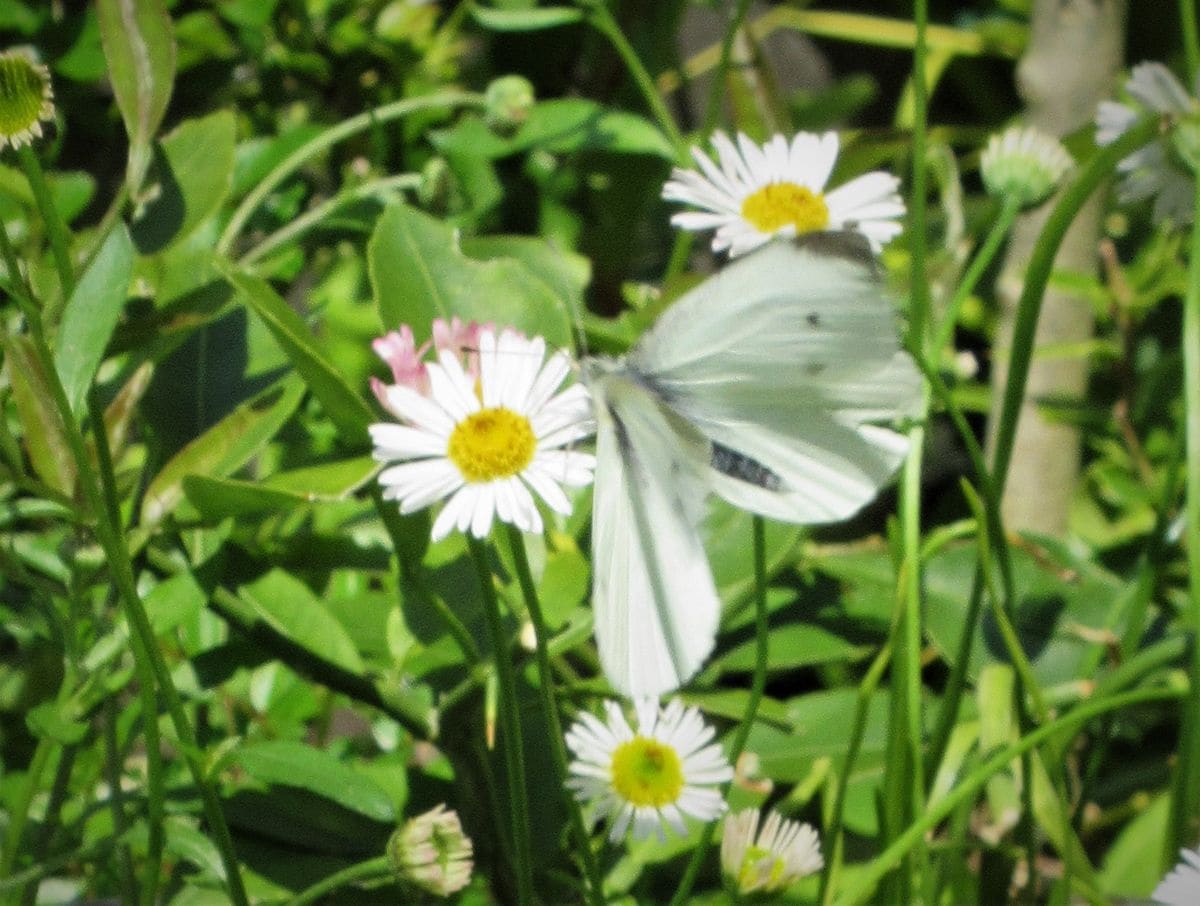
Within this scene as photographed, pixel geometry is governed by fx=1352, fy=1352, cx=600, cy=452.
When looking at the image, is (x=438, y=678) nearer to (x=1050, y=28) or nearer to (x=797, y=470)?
(x=797, y=470)

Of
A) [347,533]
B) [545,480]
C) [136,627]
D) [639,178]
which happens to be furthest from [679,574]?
[639,178]

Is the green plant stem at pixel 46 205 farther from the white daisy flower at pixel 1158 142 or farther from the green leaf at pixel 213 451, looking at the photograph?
the white daisy flower at pixel 1158 142

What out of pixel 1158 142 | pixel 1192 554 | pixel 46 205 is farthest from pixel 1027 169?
pixel 46 205

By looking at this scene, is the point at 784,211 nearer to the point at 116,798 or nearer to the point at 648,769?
the point at 648,769

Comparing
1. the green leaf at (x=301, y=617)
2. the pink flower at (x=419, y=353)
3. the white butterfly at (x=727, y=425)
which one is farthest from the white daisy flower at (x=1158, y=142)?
the green leaf at (x=301, y=617)

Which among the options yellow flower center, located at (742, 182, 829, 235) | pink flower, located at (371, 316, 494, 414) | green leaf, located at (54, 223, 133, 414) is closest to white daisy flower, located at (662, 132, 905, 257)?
yellow flower center, located at (742, 182, 829, 235)

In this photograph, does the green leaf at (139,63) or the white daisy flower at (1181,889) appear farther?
the green leaf at (139,63)

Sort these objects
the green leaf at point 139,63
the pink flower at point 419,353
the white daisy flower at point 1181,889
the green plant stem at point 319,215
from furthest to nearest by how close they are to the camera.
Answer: the green plant stem at point 319,215 → the green leaf at point 139,63 → the pink flower at point 419,353 → the white daisy flower at point 1181,889
